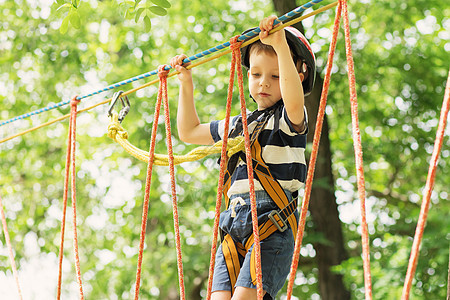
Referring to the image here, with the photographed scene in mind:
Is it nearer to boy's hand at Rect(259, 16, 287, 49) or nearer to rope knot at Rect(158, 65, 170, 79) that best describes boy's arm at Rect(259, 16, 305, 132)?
boy's hand at Rect(259, 16, 287, 49)

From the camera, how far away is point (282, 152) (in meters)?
1.63

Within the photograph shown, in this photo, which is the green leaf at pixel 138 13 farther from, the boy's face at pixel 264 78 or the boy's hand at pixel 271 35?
the boy's hand at pixel 271 35

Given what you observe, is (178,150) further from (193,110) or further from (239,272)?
(239,272)

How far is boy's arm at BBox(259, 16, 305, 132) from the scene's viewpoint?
1.40 m

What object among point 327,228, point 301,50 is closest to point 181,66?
point 301,50

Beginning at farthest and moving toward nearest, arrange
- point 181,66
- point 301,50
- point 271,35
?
1. point 181,66
2. point 301,50
3. point 271,35

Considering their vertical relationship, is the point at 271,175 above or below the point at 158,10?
below

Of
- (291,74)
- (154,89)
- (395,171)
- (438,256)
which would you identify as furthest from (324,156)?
(291,74)

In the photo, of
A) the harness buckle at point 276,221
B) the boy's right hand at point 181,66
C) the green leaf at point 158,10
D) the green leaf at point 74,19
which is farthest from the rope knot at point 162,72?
the harness buckle at point 276,221

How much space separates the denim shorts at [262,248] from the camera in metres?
1.55

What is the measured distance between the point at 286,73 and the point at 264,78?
0.70 ft

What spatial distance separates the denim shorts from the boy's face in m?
0.29

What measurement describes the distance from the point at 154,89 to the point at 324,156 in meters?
2.09

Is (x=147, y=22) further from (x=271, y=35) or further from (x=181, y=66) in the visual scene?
(x=271, y=35)
